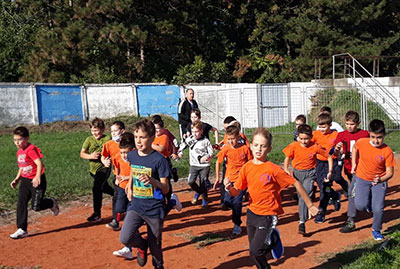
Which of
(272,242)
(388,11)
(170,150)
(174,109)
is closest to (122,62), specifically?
(174,109)

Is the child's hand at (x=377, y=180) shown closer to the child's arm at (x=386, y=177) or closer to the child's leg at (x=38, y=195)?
the child's arm at (x=386, y=177)

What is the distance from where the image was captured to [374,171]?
667cm

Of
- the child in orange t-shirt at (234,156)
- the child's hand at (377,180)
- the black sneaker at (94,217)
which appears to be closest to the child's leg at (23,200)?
the black sneaker at (94,217)

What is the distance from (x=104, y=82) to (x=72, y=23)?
411 cm

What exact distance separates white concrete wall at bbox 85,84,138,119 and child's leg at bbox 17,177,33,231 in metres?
19.3

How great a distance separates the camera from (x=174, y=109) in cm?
2675

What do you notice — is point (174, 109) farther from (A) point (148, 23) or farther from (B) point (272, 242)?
(B) point (272, 242)

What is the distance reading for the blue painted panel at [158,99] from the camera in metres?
26.6

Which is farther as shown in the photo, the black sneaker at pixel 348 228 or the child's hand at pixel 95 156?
the child's hand at pixel 95 156

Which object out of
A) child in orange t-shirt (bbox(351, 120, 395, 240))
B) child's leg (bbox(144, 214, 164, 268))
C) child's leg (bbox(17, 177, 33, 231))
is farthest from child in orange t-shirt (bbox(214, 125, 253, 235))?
child's leg (bbox(17, 177, 33, 231))

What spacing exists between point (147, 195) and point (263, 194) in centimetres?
133

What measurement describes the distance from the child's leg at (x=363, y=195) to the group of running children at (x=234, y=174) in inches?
0.6

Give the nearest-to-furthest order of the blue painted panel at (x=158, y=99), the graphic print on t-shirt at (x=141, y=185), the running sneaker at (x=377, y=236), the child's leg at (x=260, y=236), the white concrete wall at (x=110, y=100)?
the child's leg at (x=260, y=236) < the graphic print on t-shirt at (x=141, y=185) < the running sneaker at (x=377, y=236) < the white concrete wall at (x=110, y=100) < the blue painted panel at (x=158, y=99)

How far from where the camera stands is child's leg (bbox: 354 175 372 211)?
22.2ft
